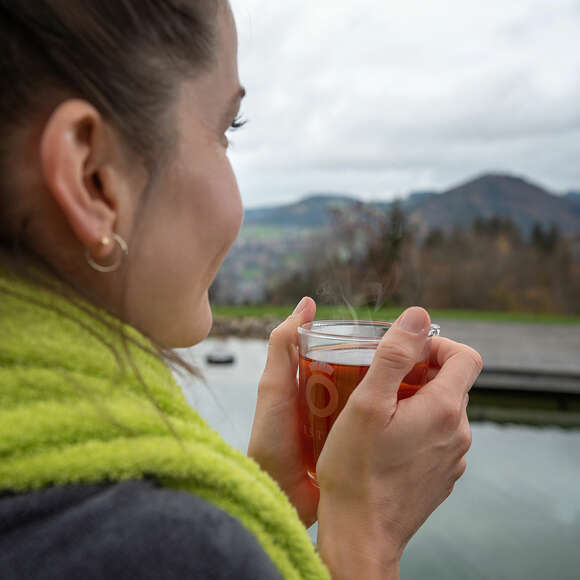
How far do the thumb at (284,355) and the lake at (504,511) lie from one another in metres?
1.42

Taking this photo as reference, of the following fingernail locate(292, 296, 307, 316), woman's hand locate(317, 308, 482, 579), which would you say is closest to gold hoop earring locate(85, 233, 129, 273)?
woman's hand locate(317, 308, 482, 579)

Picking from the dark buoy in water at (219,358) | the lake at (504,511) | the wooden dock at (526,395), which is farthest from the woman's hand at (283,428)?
the dark buoy in water at (219,358)

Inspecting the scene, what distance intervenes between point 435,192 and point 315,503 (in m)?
18.7

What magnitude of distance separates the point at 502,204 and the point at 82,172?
20.7 meters

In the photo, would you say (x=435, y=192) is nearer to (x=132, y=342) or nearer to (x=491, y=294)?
(x=491, y=294)

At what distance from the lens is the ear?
54 cm

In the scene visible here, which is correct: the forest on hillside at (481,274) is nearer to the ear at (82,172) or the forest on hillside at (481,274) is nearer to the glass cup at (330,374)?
the glass cup at (330,374)

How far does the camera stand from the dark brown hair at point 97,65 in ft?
1.78

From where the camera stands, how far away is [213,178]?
66 cm

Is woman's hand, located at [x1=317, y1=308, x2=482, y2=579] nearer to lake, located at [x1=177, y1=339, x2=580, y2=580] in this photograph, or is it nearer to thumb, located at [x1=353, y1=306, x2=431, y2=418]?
thumb, located at [x1=353, y1=306, x2=431, y2=418]

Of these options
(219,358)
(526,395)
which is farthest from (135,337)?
(219,358)

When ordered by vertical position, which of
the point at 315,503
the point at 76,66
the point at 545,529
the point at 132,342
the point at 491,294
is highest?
the point at 76,66

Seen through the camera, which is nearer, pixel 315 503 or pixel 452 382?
pixel 452 382

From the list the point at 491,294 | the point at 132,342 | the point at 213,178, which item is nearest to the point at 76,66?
the point at 213,178
